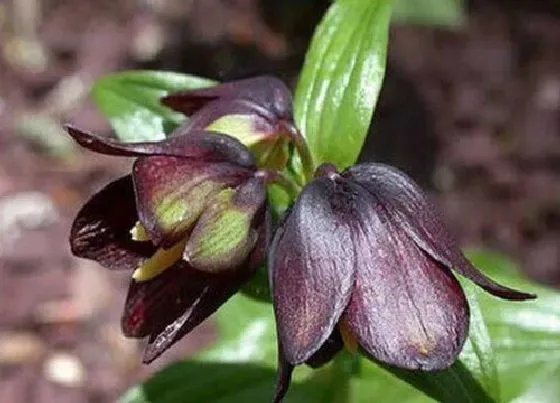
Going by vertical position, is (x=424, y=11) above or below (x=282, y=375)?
below

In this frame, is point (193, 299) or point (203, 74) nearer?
point (193, 299)

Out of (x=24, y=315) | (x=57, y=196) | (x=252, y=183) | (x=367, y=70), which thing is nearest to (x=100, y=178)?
(x=57, y=196)

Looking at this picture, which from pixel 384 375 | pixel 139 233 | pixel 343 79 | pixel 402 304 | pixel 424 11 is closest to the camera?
pixel 402 304

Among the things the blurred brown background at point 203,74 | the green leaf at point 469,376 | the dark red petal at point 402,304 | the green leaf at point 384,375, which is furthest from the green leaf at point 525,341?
the blurred brown background at point 203,74

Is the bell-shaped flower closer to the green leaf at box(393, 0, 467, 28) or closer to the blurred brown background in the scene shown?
the blurred brown background

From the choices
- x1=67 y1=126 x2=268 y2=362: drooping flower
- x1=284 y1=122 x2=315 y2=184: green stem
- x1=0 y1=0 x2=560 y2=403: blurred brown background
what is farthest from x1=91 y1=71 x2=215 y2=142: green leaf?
x1=0 y1=0 x2=560 y2=403: blurred brown background

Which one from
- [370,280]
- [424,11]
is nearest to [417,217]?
[370,280]

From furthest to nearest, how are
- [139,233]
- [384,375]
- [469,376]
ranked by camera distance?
[384,375] → [469,376] → [139,233]

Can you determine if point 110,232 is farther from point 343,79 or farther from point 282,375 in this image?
point 343,79
